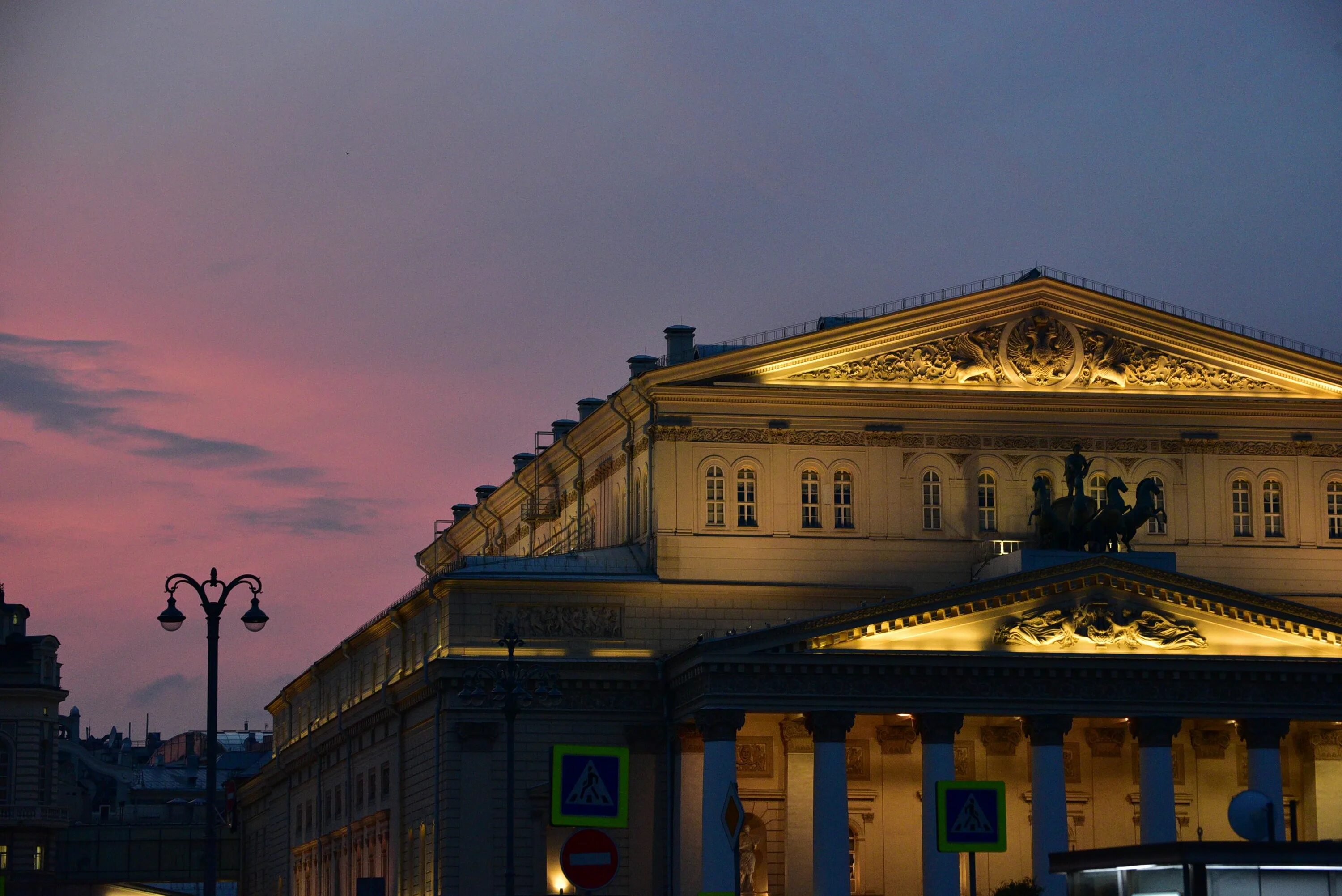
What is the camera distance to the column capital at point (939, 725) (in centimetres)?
7188

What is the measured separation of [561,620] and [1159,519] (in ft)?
60.8

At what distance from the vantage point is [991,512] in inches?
3142

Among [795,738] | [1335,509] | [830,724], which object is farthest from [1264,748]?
[795,738]

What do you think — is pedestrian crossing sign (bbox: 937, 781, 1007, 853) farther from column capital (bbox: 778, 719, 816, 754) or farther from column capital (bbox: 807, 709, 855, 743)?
column capital (bbox: 778, 719, 816, 754)

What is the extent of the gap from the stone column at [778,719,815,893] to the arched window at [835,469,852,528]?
6.63 m

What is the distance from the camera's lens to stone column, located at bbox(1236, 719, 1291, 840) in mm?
72812

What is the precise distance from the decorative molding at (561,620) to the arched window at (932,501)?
10.0m

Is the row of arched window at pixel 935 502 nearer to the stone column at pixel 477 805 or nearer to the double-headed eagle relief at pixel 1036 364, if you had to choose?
the double-headed eagle relief at pixel 1036 364

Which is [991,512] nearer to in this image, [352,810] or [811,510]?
[811,510]

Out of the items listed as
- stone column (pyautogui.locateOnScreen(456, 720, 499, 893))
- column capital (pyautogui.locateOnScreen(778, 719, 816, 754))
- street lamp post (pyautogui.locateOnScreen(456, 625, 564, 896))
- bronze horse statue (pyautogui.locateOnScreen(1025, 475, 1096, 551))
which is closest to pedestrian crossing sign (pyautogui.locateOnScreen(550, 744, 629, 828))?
street lamp post (pyautogui.locateOnScreen(456, 625, 564, 896))

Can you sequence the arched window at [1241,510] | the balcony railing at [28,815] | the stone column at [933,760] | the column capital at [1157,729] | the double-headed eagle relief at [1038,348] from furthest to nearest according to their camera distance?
the balcony railing at [28,815]
the arched window at [1241,510]
the double-headed eagle relief at [1038,348]
the column capital at [1157,729]
the stone column at [933,760]

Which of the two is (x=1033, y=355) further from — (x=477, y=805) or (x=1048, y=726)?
(x=477, y=805)

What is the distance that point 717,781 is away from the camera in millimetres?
70438

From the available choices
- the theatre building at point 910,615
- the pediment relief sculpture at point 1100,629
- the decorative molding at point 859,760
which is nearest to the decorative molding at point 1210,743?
the theatre building at point 910,615
